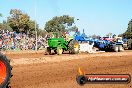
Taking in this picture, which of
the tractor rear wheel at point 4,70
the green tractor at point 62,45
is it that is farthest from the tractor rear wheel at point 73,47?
the tractor rear wheel at point 4,70

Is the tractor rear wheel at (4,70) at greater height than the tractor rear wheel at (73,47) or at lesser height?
lesser

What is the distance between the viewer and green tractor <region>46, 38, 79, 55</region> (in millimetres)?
21975

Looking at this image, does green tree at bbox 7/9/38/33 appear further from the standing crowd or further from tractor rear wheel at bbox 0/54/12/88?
tractor rear wheel at bbox 0/54/12/88

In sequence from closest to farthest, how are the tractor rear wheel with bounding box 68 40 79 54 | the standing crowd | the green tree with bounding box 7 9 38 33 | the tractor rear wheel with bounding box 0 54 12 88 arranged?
the tractor rear wheel with bounding box 0 54 12 88 < the tractor rear wheel with bounding box 68 40 79 54 < the standing crowd < the green tree with bounding box 7 9 38 33

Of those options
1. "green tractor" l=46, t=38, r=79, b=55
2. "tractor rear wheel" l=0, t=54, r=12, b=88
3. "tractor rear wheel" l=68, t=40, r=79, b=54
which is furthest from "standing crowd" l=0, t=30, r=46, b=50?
"tractor rear wheel" l=0, t=54, r=12, b=88

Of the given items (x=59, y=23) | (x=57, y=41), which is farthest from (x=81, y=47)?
(x=59, y=23)

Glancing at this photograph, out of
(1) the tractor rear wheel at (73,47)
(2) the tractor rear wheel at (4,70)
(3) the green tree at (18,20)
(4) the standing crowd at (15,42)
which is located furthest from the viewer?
(3) the green tree at (18,20)

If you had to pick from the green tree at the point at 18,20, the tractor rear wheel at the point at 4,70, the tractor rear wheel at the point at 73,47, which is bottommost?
the tractor rear wheel at the point at 4,70

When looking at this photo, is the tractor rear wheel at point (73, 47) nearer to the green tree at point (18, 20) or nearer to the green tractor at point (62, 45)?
the green tractor at point (62, 45)

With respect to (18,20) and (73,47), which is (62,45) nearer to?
(73,47)

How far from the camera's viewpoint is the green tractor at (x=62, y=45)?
22.0 meters

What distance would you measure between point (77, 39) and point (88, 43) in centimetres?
110

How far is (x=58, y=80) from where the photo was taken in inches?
345

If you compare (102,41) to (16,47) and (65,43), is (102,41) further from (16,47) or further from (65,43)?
(16,47)
